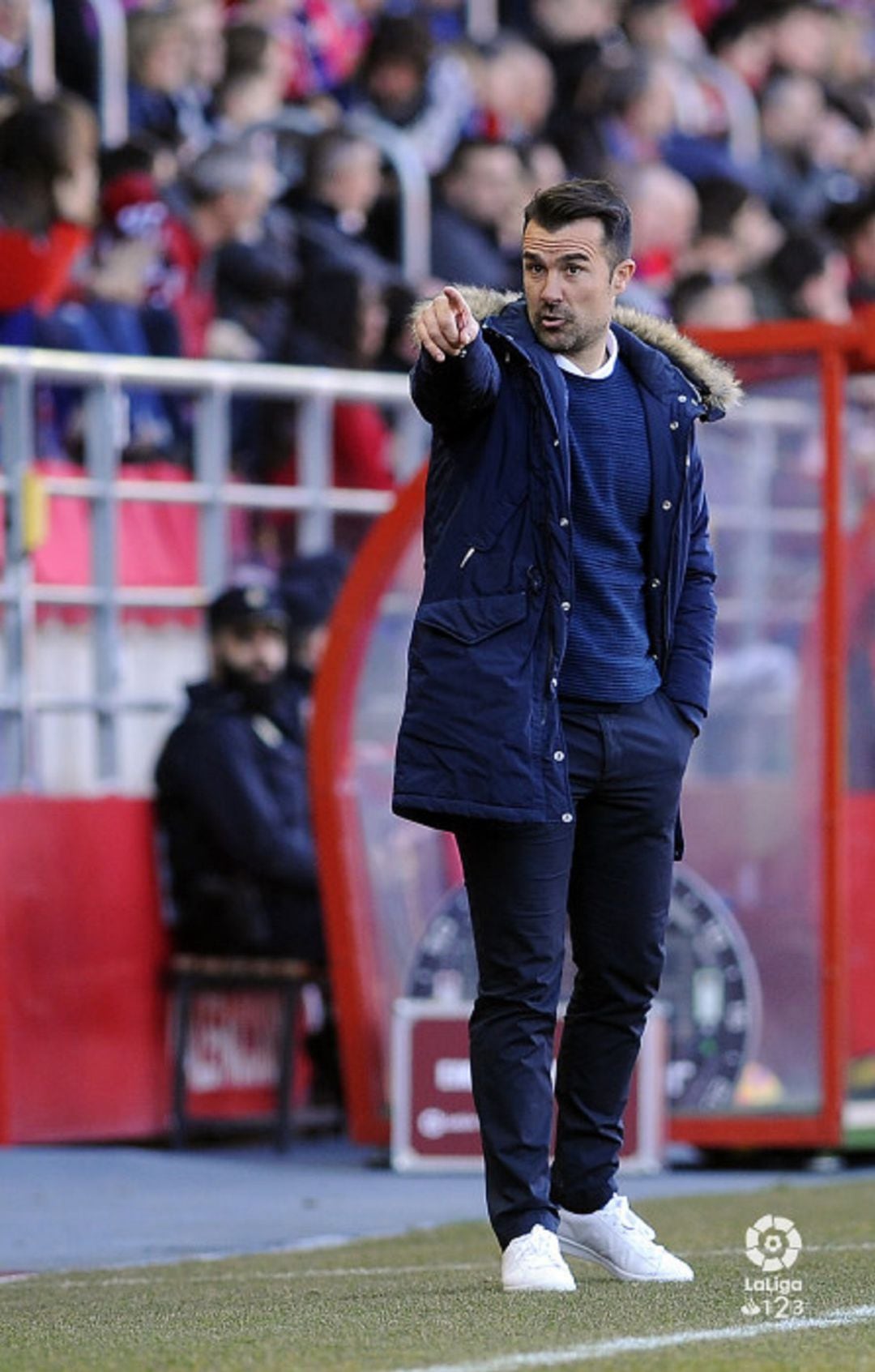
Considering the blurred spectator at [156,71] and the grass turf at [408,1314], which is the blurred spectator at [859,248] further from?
the grass turf at [408,1314]

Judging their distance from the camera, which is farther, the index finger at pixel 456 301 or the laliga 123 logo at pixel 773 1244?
the laliga 123 logo at pixel 773 1244

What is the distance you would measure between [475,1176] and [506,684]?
4692 millimetres

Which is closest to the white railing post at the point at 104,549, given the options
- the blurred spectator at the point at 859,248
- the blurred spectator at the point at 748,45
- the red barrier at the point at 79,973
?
the red barrier at the point at 79,973

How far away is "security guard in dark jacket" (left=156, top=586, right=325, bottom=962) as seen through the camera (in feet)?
36.7

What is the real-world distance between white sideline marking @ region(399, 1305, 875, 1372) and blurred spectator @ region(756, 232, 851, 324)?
11.5 metres

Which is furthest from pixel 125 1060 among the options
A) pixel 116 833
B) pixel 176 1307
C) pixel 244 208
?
pixel 176 1307

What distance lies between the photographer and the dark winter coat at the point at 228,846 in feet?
36.7

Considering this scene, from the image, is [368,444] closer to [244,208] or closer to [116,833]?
[244,208]

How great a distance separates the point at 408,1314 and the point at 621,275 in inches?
80.2

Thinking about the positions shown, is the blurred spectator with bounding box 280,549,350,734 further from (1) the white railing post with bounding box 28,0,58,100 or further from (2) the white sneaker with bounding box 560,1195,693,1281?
(2) the white sneaker with bounding box 560,1195,693,1281

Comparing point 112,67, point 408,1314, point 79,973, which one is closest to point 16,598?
point 79,973

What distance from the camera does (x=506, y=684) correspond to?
235 inches

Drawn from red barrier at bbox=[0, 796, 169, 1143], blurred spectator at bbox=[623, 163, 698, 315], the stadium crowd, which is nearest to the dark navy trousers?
red barrier at bbox=[0, 796, 169, 1143]

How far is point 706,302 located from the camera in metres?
14.9
